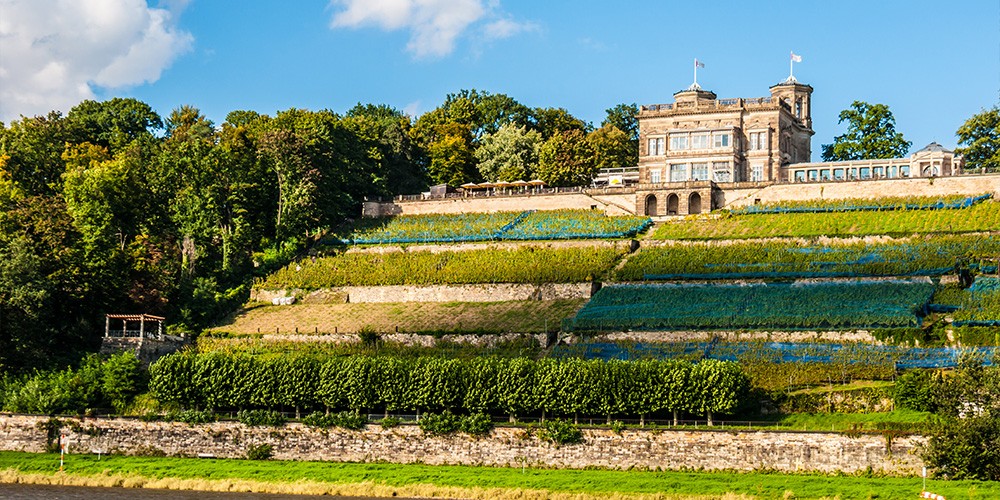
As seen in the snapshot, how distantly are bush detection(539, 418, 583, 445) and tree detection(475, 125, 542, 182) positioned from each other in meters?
55.9

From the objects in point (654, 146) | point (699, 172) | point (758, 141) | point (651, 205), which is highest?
point (758, 141)

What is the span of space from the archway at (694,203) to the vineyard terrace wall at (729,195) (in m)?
0.77

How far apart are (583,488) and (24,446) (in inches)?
1121

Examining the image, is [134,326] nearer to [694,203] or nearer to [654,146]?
[694,203]

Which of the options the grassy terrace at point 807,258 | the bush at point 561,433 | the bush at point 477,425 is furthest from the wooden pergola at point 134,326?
the grassy terrace at point 807,258

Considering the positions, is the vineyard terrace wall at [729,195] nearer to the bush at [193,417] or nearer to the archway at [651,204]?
the archway at [651,204]

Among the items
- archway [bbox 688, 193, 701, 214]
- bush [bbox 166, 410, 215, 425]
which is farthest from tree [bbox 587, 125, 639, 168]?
bush [bbox 166, 410, 215, 425]

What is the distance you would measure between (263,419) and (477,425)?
1066 centimetres

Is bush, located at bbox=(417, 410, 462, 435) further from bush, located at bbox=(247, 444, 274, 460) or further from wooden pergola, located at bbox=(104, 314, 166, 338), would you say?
wooden pergola, located at bbox=(104, 314, 166, 338)

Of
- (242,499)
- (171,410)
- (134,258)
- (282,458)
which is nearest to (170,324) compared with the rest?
(134,258)

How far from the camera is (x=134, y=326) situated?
7912cm

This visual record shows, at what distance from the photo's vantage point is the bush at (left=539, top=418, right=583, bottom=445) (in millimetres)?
59906

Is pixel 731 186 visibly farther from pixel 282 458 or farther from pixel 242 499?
pixel 242 499

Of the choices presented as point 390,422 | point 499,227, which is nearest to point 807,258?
point 499,227
